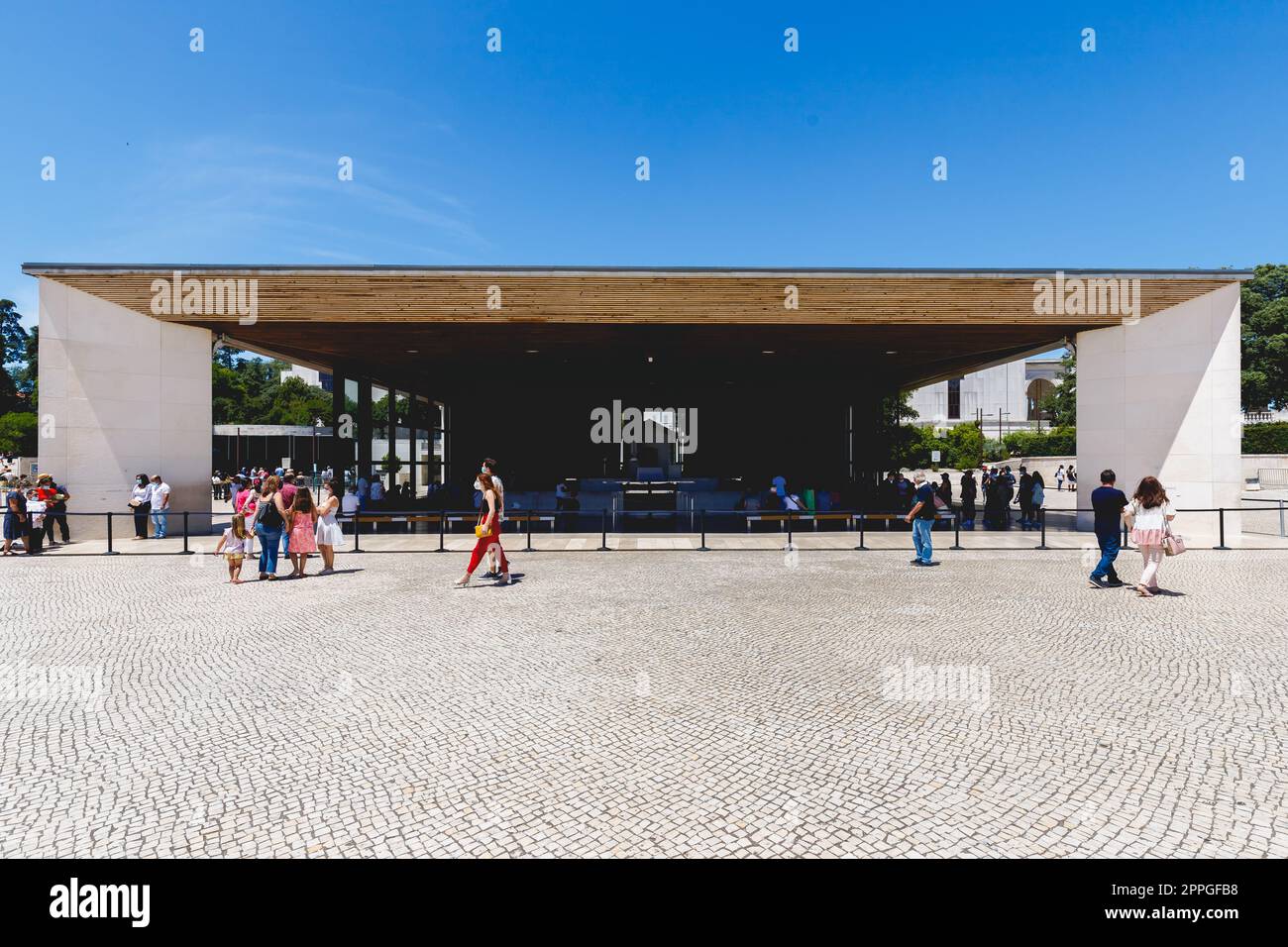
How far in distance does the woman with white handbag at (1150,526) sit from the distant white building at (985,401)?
7923 cm

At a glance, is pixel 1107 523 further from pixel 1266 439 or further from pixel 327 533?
pixel 1266 439

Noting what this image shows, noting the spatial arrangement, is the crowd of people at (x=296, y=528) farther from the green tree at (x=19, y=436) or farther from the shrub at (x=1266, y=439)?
the green tree at (x=19, y=436)

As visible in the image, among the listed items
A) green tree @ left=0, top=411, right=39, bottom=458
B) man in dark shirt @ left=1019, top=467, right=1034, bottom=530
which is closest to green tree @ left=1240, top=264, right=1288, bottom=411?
man in dark shirt @ left=1019, top=467, right=1034, bottom=530

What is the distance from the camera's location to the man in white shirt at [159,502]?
15.5 metres

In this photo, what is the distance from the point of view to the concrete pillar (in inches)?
603

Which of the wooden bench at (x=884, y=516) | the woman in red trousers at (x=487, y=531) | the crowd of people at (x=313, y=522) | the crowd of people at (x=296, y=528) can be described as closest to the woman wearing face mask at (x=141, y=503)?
the crowd of people at (x=313, y=522)

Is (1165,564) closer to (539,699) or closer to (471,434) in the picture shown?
(539,699)

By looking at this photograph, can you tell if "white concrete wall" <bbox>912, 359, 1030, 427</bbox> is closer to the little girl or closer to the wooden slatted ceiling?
the wooden slatted ceiling

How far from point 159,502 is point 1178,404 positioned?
973 inches

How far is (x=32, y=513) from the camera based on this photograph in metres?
13.5

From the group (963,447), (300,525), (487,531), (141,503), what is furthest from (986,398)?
(300,525)

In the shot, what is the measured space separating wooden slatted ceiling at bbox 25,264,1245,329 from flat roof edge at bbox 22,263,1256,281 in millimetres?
36
